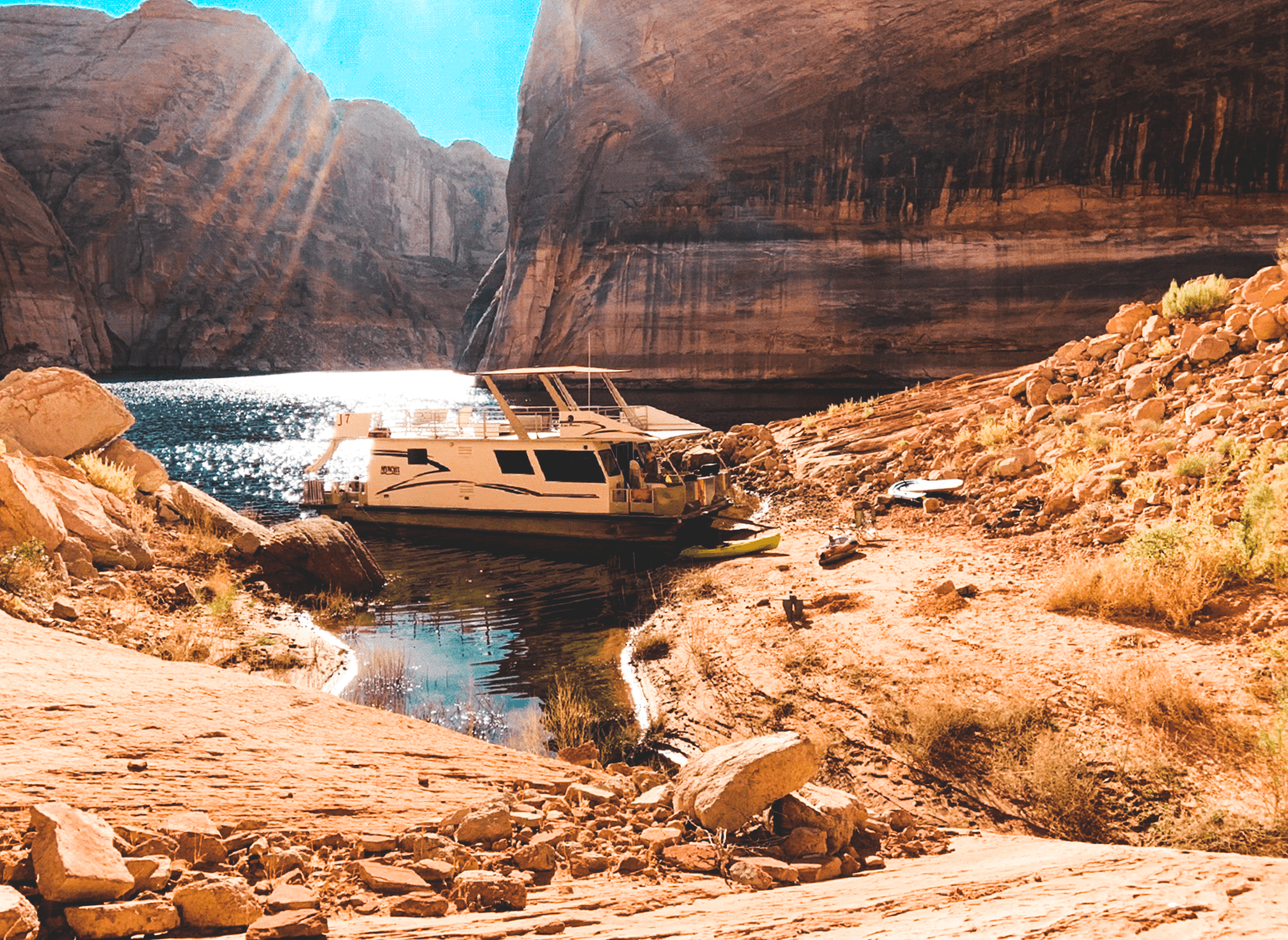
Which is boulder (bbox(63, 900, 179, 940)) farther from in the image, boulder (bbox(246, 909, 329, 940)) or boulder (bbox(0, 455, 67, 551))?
boulder (bbox(0, 455, 67, 551))

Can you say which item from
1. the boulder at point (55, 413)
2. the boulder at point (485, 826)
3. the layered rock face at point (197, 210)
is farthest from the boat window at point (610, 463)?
the layered rock face at point (197, 210)

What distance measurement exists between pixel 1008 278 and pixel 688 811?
6071 cm

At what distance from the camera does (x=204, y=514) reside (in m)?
13.1

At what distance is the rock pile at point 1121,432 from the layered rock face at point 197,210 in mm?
115097

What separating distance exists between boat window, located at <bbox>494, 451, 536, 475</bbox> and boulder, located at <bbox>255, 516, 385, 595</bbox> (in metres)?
4.52

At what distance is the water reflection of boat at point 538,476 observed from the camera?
54.5 ft

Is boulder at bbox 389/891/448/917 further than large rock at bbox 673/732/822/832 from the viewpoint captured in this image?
No

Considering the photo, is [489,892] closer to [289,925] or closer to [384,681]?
[289,925]

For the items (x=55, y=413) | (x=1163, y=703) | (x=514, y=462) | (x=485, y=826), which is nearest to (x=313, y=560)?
(x=55, y=413)

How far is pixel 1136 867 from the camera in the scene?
3557 mm

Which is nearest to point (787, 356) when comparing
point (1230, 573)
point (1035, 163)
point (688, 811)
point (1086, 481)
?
point (1035, 163)

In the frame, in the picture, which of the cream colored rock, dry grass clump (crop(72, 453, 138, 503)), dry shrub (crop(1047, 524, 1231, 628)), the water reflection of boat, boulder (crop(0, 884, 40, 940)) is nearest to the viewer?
boulder (crop(0, 884, 40, 940))

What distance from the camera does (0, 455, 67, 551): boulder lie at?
28.5ft

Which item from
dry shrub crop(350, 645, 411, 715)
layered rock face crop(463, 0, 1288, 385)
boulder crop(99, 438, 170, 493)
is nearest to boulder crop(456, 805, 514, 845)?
dry shrub crop(350, 645, 411, 715)
